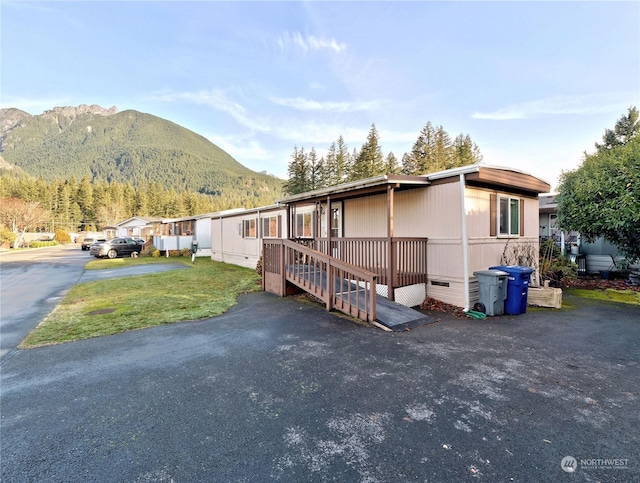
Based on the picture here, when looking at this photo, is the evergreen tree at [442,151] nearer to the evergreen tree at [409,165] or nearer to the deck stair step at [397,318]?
the evergreen tree at [409,165]

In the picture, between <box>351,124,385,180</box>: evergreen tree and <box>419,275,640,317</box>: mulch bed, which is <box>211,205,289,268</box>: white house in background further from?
<box>351,124,385,180</box>: evergreen tree

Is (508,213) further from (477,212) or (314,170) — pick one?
(314,170)

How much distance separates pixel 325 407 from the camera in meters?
3.00

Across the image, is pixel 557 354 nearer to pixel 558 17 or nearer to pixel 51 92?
pixel 558 17

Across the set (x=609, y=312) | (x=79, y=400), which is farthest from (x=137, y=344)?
(x=609, y=312)

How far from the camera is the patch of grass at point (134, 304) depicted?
18.6 feet

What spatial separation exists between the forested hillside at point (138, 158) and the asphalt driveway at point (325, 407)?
97.5m

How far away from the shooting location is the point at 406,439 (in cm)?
249

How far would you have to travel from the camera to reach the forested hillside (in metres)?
125

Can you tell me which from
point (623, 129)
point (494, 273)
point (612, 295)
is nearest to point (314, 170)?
point (623, 129)

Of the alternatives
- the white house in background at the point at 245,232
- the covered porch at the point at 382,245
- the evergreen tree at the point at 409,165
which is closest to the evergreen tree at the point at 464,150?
the evergreen tree at the point at 409,165

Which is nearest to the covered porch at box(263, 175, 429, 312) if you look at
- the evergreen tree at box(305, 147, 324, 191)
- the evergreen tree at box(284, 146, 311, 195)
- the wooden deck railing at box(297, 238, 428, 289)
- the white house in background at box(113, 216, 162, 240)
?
the wooden deck railing at box(297, 238, 428, 289)

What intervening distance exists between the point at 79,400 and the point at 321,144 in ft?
128

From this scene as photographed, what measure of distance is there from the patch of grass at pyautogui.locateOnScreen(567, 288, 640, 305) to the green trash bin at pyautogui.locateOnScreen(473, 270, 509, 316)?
12.6ft
